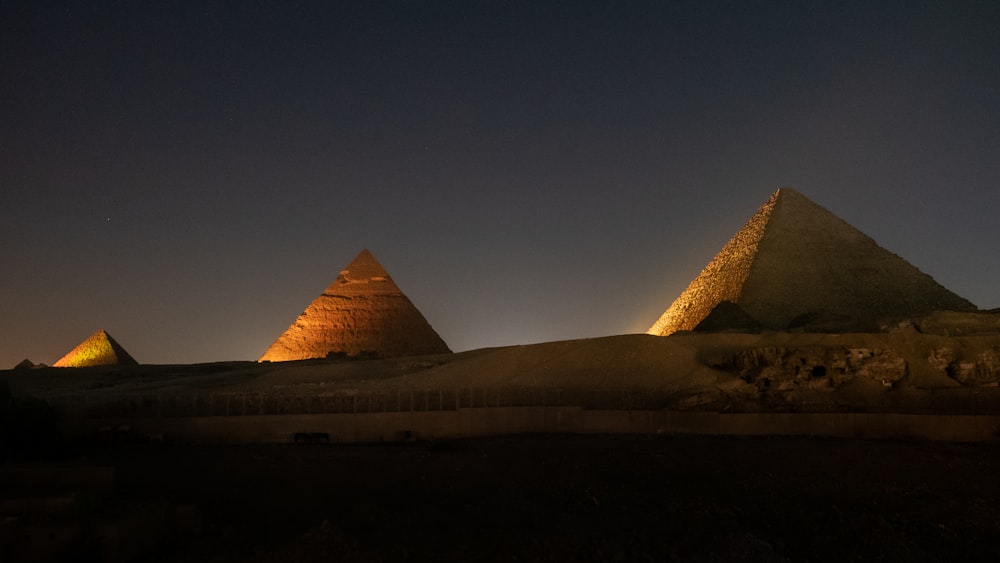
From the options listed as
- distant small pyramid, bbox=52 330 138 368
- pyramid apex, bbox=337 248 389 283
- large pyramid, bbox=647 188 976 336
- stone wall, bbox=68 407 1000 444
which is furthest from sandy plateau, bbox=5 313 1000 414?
pyramid apex, bbox=337 248 389 283

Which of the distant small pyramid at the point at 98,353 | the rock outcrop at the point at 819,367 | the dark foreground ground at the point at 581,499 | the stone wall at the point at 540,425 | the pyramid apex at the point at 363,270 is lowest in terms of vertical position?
the dark foreground ground at the point at 581,499

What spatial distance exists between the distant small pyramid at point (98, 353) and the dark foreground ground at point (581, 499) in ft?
120

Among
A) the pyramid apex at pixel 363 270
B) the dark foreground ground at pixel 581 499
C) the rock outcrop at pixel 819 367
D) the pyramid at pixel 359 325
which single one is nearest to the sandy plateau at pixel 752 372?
the rock outcrop at pixel 819 367

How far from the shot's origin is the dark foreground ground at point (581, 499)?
6.28 metres

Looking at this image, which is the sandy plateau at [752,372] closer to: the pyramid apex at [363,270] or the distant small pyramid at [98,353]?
the distant small pyramid at [98,353]

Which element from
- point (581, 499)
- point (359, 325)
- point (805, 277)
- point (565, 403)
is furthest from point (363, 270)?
point (581, 499)

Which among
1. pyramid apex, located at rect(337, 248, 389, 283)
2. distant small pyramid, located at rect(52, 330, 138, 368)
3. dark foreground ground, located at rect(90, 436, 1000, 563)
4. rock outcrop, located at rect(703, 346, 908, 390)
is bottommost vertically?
dark foreground ground, located at rect(90, 436, 1000, 563)

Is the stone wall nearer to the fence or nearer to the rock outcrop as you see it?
the fence

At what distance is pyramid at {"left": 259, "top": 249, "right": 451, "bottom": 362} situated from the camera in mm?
51500

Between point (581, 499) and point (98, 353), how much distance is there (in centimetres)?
4519

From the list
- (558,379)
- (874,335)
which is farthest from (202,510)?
→ (874,335)

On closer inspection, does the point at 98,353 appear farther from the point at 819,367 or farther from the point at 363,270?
the point at 819,367

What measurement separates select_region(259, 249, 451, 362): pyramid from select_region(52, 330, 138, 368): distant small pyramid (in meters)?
10.4

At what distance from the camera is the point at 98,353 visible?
44094mm
